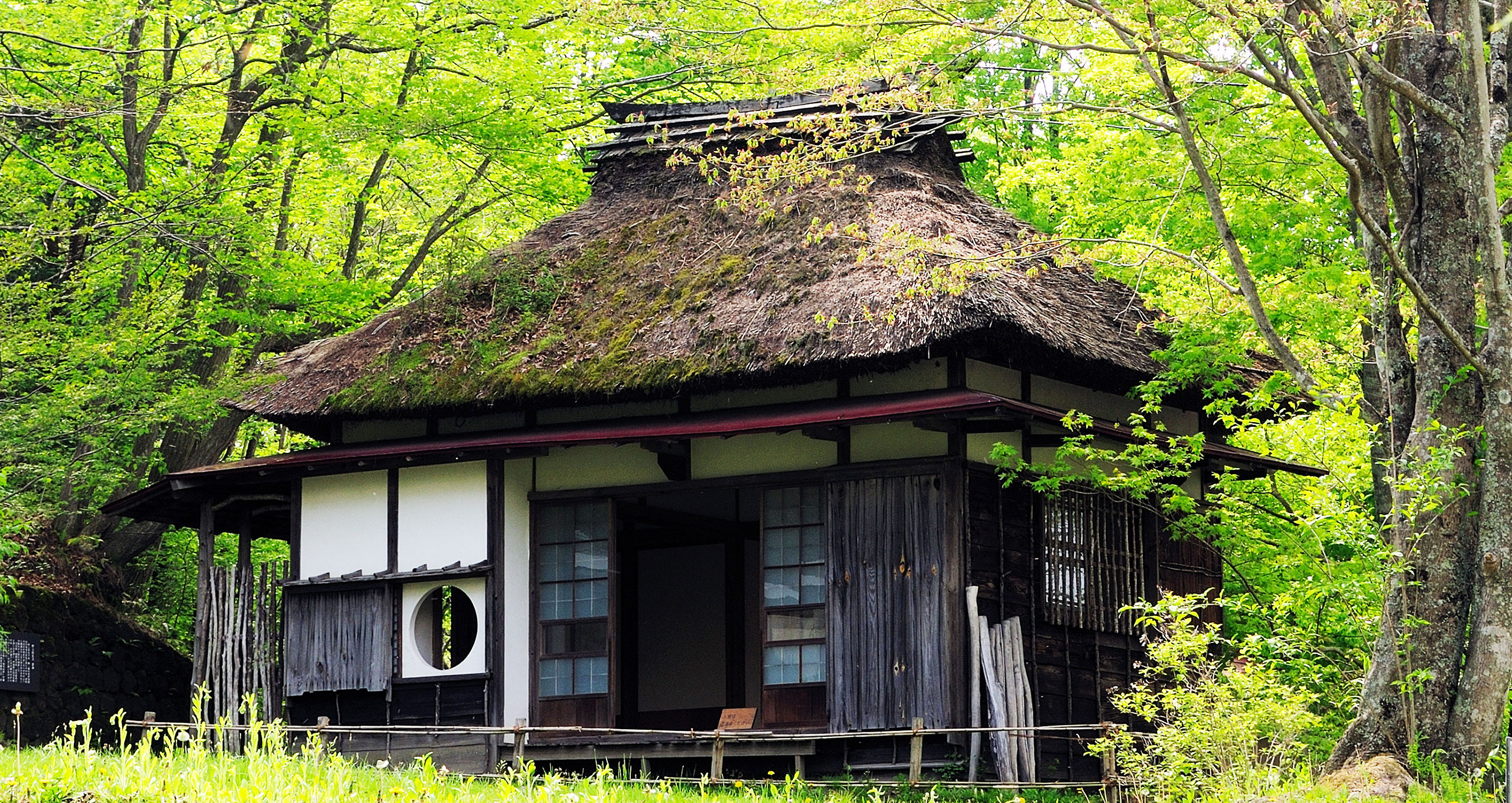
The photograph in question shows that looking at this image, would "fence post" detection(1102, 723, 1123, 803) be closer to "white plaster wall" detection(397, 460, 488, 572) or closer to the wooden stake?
the wooden stake

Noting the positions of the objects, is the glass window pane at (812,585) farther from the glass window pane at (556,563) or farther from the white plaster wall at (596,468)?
the glass window pane at (556,563)

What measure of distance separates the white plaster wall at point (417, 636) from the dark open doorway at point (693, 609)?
2878 millimetres

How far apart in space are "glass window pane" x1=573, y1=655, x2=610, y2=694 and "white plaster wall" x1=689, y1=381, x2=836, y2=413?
231 cm

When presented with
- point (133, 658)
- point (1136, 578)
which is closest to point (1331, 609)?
point (1136, 578)

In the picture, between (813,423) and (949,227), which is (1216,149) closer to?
(949,227)

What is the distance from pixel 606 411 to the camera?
13.9 m

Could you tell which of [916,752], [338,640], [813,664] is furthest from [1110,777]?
[338,640]

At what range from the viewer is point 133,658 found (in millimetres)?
18703

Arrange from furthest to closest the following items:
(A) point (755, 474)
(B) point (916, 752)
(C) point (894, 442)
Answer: (A) point (755, 474), (C) point (894, 442), (B) point (916, 752)

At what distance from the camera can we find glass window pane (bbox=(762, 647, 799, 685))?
1286 cm

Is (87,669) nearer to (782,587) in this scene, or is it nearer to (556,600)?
(556,600)

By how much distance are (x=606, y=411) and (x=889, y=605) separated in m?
3.21

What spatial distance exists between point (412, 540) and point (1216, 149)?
799 cm

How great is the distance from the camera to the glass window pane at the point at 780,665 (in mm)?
12859
